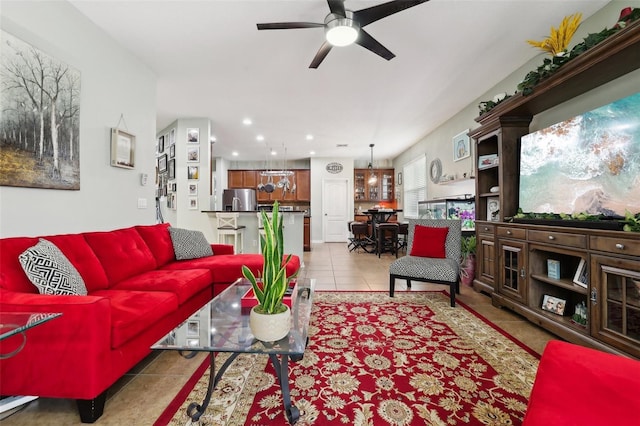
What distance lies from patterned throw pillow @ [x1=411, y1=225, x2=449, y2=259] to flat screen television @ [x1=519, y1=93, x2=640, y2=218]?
0.85 metres

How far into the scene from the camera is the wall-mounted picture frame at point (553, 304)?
224 cm

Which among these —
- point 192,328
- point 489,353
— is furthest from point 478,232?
point 192,328

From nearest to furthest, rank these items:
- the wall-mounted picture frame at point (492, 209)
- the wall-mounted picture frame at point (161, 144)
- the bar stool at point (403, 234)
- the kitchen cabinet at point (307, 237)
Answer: the wall-mounted picture frame at point (492, 209), the wall-mounted picture frame at point (161, 144), the bar stool at point (403, 234), the kitchen cabinet at point (307, 237)

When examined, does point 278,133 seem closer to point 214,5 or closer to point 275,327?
point 214,5

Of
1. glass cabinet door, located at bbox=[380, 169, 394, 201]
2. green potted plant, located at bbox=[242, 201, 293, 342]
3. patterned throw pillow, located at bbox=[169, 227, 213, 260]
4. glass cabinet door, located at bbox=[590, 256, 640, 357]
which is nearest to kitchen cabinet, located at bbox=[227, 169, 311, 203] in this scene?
glass cabinet door, located at bbox=[380, 169, 394, 201]

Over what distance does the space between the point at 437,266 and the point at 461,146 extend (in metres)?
2.64

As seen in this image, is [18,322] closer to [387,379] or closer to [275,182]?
[387,379]

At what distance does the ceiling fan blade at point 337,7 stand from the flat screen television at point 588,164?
199 centimetres

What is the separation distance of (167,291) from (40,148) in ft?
4.47

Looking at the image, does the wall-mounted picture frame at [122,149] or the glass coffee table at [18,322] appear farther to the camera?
the wall-mounted picture frame at [122,149]

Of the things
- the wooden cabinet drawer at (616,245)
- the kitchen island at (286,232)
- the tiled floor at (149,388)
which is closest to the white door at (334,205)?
the kitchen island at (286,232)

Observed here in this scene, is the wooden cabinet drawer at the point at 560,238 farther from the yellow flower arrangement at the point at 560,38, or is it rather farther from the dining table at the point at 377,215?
the dining table at the point at 377,215

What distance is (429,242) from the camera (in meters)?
3.31

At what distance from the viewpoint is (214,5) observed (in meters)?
2.30
